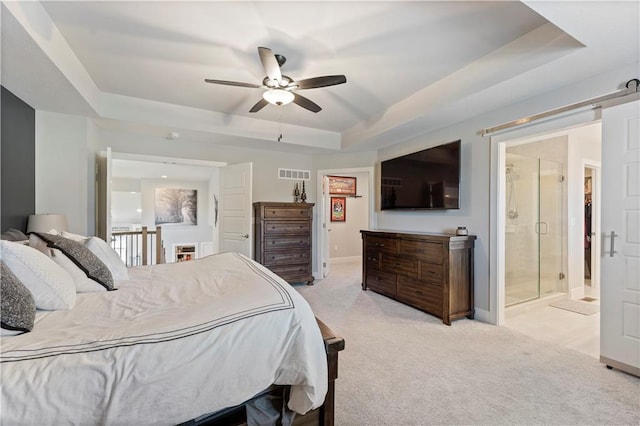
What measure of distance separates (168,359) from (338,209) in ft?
21.6

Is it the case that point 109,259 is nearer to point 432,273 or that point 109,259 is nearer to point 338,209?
point 432,273

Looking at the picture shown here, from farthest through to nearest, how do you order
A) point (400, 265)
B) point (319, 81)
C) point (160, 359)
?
point (400, 265) → point (319, 81) → point (160, 359)

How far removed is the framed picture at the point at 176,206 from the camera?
8742mm

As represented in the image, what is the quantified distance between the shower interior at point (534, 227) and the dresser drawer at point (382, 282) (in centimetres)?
146

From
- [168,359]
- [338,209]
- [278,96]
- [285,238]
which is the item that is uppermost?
[278,96]

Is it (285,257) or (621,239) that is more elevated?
(621,239)

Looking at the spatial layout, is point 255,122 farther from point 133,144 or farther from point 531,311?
point 531,311

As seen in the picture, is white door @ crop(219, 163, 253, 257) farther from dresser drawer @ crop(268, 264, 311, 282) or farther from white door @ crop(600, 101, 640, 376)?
white door @ crop(600, 101, 640, 376)

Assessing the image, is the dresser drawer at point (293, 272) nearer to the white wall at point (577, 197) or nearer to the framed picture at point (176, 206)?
the white wall at point (577, 197)

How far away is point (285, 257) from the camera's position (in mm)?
4738

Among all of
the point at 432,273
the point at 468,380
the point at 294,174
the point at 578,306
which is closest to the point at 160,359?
the point at 468,380

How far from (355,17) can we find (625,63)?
6.69 ft

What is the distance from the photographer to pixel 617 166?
2172 millimetres

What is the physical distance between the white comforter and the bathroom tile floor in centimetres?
271
